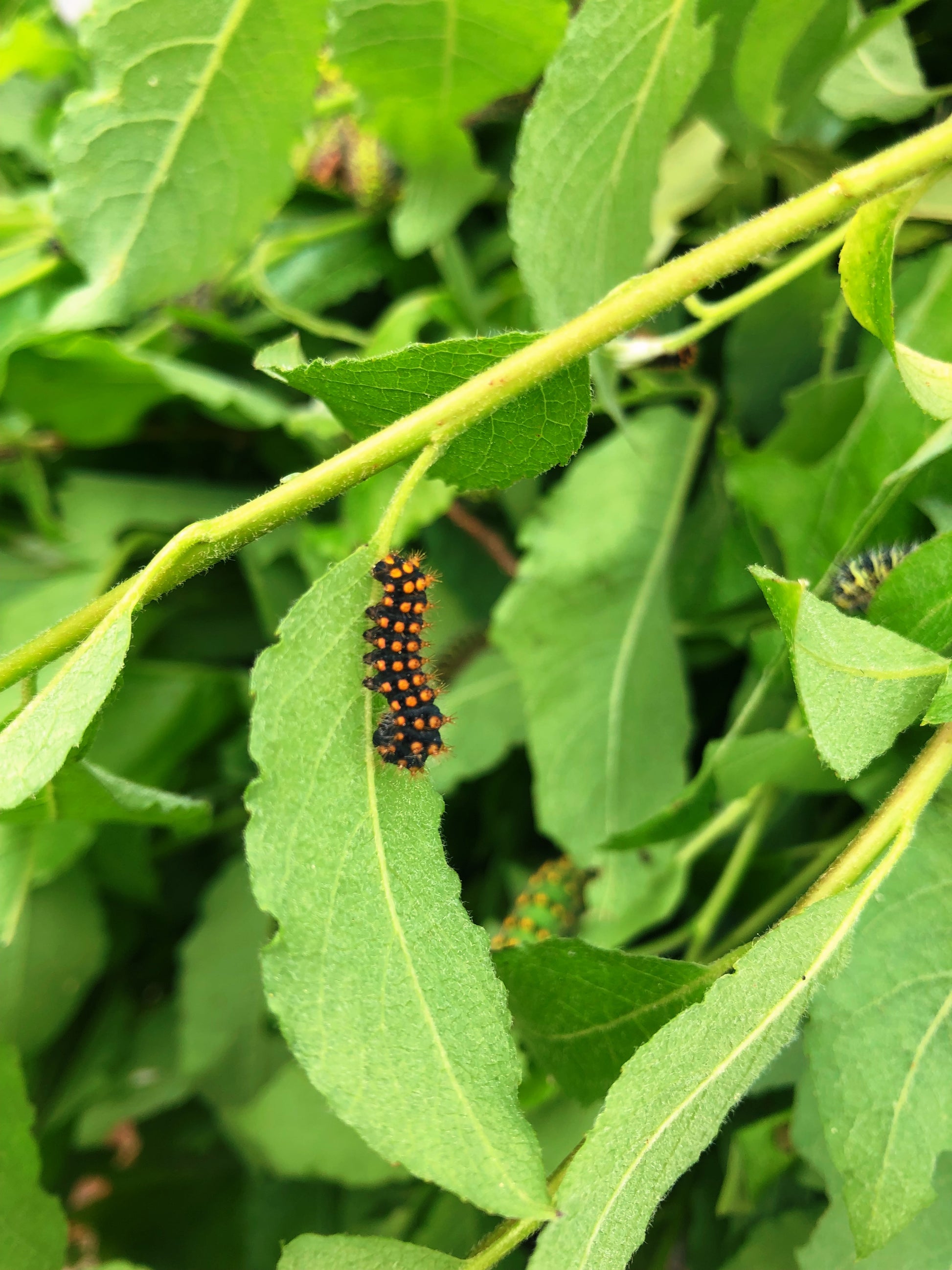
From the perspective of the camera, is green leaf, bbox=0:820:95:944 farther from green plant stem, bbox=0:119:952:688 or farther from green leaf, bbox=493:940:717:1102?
green leaf, bbox=493:940:717:1102

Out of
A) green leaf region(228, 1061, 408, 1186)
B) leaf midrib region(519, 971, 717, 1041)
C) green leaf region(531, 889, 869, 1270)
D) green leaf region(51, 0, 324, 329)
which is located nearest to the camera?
green leaf region(531, 889, 869, 1270)

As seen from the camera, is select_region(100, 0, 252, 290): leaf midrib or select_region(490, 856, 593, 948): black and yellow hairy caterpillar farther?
select_region(490, 856, 593, 948): black and yellow hairy caterpillar

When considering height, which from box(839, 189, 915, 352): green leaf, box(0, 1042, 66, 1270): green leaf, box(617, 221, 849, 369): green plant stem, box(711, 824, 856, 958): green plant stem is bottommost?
box(711, 824, 856, 958): green plant stem

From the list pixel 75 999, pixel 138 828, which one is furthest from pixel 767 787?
pixel 75 999

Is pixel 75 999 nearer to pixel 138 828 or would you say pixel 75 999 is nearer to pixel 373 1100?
pixel 138 828

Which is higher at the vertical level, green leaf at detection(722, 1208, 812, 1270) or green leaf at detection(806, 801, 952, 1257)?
green leaf at detection(806, 801, 952, 1257)

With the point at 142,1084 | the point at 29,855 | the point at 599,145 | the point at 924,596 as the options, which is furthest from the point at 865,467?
the point at 142,1084

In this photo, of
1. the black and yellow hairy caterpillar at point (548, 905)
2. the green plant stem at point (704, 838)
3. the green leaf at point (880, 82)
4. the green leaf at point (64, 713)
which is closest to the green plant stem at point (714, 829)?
the green plant stem at point (704, 838)

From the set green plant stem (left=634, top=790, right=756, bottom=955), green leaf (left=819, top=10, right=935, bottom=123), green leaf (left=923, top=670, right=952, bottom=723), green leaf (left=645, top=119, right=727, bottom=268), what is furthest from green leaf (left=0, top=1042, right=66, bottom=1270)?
green leaf (left=819, top=10, right=935, bottom=123)
